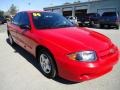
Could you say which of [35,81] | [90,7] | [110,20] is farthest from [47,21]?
[90,7]

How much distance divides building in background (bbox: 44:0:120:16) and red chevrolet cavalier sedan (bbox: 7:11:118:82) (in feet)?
102

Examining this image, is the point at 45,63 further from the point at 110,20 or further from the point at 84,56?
the point at 110,20

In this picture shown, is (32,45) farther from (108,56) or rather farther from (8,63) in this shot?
(108,56)

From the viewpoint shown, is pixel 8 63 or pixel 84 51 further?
pixel 8 63

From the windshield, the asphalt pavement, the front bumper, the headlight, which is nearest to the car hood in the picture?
the headlight

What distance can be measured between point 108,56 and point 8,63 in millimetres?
3294

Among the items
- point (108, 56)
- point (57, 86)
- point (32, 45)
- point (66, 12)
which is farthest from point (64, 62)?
point (66, 12)

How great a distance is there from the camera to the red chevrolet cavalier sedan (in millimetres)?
3916

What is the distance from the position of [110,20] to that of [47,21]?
14.9 meters

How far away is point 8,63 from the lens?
20.2 feet

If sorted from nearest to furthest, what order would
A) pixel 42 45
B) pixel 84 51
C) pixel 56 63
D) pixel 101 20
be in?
pixel 84 51 < pixel 56 63 < pixel 42 45 < pixel 101 20

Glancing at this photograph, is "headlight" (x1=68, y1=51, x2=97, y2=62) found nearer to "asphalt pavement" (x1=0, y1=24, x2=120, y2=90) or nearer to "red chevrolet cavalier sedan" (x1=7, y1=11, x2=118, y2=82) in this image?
"red chevrolet cavalier sedan" (x1=7, y1=11, x2=118, y2=82)

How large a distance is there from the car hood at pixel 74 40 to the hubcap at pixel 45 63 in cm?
48

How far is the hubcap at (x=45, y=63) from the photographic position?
184 inches
